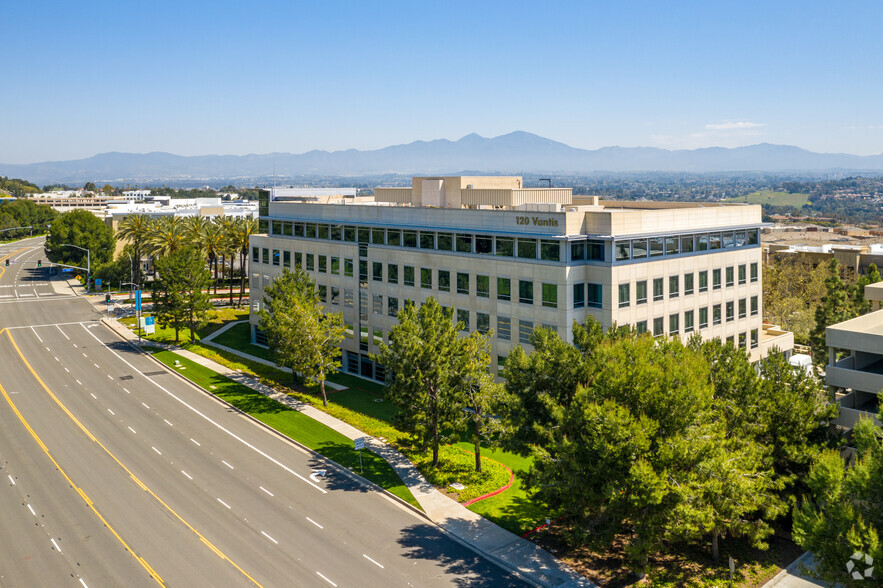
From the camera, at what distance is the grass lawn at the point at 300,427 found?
44250 mm

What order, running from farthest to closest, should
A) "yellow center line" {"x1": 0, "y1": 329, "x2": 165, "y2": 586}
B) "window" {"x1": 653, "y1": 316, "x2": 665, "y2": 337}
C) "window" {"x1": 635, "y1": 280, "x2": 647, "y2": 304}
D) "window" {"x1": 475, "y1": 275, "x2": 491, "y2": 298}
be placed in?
1. "window" {"x1": 475, "y1": 275, "x2": 491, "y2": 298}
2. "window" {"x1": 653, "y1": 316, "x2": 665, "y2": 337}
3. "window" {"x1": 635, "y1": 280, "x2": 647, "y2": 304}
4. "yellow center line" {"x1": 0, "y1": 329, "x2": 165, "y2": 586}

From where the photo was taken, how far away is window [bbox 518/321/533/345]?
52969 mm

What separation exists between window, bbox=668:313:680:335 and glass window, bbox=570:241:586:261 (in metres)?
9.04

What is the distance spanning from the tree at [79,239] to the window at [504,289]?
354 ft

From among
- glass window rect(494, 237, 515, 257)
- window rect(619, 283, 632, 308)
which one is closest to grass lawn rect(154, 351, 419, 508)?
glass window rect(494, 237, 515, 257)

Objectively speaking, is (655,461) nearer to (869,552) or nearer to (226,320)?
(869,552)

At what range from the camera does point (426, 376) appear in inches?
1724

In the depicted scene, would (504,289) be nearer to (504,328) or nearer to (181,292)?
(504,328)

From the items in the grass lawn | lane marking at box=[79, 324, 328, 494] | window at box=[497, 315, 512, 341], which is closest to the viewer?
lane marking at box=[79, 324, 328, 494]

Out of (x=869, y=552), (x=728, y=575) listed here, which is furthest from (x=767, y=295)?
(x=869, y=552)

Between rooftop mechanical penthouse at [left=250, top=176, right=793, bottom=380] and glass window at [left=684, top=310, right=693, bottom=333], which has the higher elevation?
rooftop mechanical penthouse at [left=250, top=176, right=793, bottom=380]

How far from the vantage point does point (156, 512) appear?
128 feet

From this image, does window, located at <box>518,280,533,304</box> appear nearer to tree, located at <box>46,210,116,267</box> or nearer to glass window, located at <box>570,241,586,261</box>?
glass window, located at <box>570,241,586,261</box>

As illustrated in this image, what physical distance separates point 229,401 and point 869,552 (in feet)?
164
